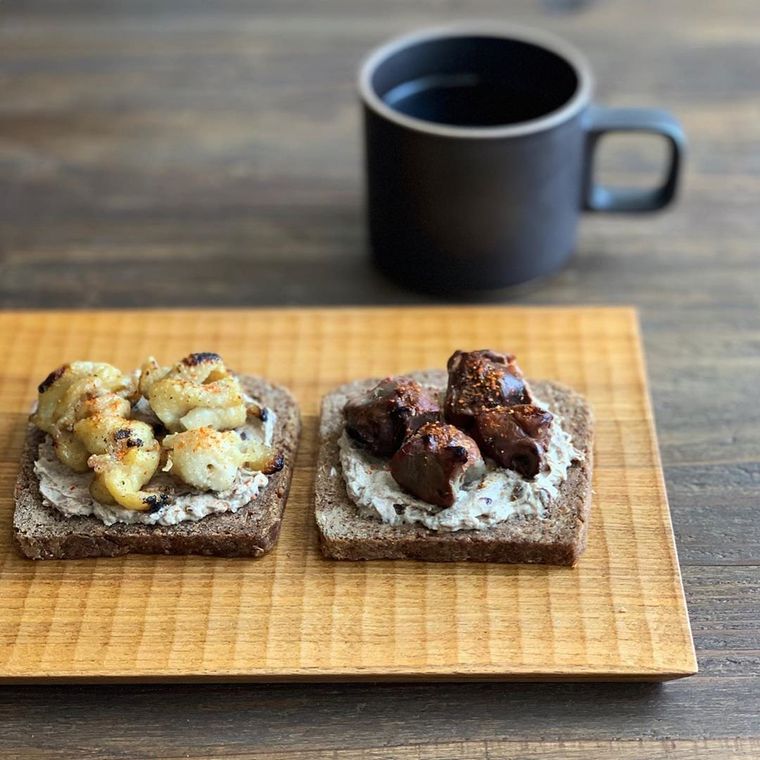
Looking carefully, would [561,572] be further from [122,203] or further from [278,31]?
[278,31]

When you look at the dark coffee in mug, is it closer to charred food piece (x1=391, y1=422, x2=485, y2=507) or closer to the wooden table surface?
the wooden table surface

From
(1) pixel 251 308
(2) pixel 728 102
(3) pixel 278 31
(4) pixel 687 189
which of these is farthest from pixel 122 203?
(2) pixel 728 102

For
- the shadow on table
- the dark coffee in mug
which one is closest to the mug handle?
the dark coffee in mug

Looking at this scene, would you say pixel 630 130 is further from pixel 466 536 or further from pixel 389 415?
pixel 466 536

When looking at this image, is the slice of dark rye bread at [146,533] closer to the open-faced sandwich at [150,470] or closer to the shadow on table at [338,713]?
the open-faced sandwich at [150,470]

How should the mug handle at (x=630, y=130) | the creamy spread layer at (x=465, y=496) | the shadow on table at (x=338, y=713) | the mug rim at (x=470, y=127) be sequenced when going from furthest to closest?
1. the mug handle at (x=630, y=130)
2. the mug rim at (x=470, y=127)
3. the creamy spread layer at (x=465, y=496)
4. the shadow on table at (x=338, y=713)

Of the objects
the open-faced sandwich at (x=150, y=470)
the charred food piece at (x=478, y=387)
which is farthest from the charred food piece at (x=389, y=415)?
the open-faced sandwich at (x=150, y=470)
